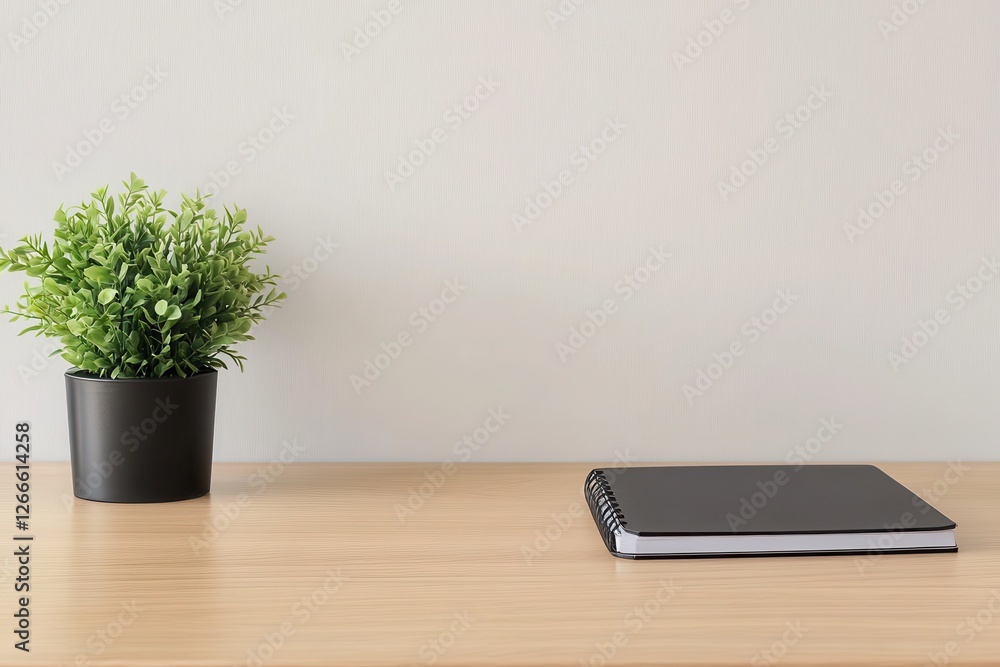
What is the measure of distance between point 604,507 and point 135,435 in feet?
1.58

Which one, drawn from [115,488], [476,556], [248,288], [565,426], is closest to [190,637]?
[476,556]

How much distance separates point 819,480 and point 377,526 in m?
0.47

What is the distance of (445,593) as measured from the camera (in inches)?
24.9

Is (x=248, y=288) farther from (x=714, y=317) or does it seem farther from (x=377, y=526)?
(x=714, y=317)

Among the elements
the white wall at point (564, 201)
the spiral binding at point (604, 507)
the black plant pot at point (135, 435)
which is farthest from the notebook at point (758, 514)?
the black plant pot at point (135, 435)

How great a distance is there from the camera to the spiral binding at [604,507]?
73cm

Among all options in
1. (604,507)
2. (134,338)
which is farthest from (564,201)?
(134,338)

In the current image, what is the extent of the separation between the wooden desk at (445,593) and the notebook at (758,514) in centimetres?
2

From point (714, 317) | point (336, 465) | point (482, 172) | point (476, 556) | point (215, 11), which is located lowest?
point (336, 465)

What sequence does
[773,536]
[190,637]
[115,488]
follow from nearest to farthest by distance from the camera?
[190,637], [773,536], [115,488]

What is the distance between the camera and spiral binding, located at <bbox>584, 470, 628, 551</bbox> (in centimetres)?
73

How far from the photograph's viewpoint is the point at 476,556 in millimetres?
718

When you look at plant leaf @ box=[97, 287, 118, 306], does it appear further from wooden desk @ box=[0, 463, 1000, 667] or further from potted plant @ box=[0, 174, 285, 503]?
wooden desk @ box=[0, 463, 1000, 667]

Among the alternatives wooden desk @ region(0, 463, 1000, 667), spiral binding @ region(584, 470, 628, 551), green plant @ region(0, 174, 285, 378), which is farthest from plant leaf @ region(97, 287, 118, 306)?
spiral binding @ region(584, 470, 628, 551)
